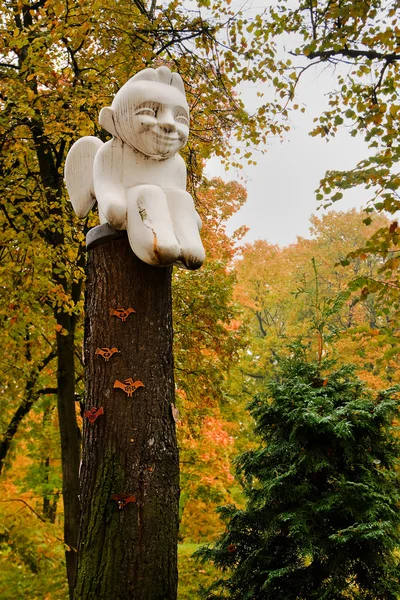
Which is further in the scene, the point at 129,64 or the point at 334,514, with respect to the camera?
the point at 129,64

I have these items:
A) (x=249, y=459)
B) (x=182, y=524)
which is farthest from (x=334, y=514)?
(x=182, y=524)

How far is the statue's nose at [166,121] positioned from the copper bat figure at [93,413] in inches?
55.7

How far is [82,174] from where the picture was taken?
2.99 m

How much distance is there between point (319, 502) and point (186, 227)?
80.1 inches

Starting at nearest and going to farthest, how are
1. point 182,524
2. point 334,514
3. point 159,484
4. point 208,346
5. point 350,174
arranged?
point 159,484 < point 334,514 < point 350,174 < point 208,346 < point 182,524

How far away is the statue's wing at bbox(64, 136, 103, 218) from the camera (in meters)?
2.97

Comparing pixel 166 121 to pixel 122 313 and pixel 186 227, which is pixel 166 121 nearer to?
pixel 186 227

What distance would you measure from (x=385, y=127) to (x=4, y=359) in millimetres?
5437

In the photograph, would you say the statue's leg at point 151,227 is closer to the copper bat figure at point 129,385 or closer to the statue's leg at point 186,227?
the statue's leg at point 186,227

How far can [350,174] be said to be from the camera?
5062 mm

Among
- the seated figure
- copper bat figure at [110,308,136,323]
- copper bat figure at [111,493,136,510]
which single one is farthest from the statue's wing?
copper bat figure at [111,493,136,510]

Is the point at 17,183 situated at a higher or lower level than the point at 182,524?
higher

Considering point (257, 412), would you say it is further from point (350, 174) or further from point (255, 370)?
point (255, 370)

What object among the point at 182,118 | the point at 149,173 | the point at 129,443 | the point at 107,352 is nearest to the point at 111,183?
the point at 149,173
